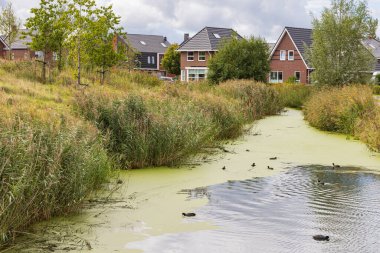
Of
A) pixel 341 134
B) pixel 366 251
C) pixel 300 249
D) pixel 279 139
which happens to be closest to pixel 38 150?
pixel 300 249

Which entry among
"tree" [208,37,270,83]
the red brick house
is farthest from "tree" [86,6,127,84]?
the red brick house

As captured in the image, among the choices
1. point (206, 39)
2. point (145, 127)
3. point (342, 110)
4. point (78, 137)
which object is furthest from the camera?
point (206, 39)

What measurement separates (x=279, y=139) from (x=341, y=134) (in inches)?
125

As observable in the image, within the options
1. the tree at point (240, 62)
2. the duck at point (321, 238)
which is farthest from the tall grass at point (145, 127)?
the tree at point (240, 62)

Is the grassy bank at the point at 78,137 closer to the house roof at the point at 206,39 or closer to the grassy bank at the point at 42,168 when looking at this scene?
the grassy bank at the point at 42,168

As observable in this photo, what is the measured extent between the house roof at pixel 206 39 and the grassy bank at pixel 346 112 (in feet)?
118

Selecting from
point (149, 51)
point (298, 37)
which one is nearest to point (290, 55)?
point (298, 37)

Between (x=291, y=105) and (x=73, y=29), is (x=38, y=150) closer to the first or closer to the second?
(x=73, y=29)

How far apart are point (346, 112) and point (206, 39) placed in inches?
1580

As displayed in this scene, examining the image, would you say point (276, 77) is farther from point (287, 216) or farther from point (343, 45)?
point (287, 216)

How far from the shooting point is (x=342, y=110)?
61.5ft

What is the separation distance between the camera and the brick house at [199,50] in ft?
188

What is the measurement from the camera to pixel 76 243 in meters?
6.35

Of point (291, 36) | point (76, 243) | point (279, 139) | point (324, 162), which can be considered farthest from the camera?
point (291, 36)
